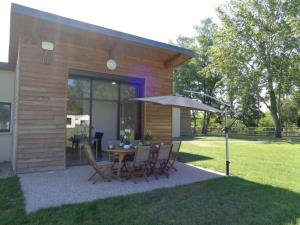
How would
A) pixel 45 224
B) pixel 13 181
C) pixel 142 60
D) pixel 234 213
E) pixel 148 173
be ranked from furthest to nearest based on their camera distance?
pixel 142 60, pixel 148 173, pixel 13 181, pixel 234 213, pixel 45 224

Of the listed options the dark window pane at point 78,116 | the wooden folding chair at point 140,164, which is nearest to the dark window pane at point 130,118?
the dark window pane at point 78,116

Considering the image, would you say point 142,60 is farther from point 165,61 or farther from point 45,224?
point 45,224

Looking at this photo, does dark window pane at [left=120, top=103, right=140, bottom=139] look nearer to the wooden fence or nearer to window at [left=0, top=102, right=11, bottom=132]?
window at [left=0, top=102, right=11, bottom=132]

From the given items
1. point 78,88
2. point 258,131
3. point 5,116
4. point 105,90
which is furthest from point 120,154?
point 258,131

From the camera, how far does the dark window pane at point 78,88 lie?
7020mm

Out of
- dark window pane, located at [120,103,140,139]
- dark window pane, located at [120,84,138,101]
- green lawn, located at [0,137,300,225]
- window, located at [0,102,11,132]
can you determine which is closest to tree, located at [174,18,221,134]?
dark window pane, located at [120,84,138,101]

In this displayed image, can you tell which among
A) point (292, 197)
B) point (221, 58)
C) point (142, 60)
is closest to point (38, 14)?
point (142, 60)

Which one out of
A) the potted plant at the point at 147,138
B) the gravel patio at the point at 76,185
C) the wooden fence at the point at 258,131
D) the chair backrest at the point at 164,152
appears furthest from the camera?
the wooden fence at the point at 258,131

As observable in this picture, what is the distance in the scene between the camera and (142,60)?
807cm

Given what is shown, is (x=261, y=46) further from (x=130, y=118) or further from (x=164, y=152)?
(x=164, y=152)

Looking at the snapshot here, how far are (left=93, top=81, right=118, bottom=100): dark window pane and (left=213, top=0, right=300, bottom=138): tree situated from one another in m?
15.8

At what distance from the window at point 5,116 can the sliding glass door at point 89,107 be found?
2.65 metres

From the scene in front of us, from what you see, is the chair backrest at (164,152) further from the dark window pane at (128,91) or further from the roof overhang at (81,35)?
the roof overhang at (81,35)

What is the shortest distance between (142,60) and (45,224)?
609 cm
